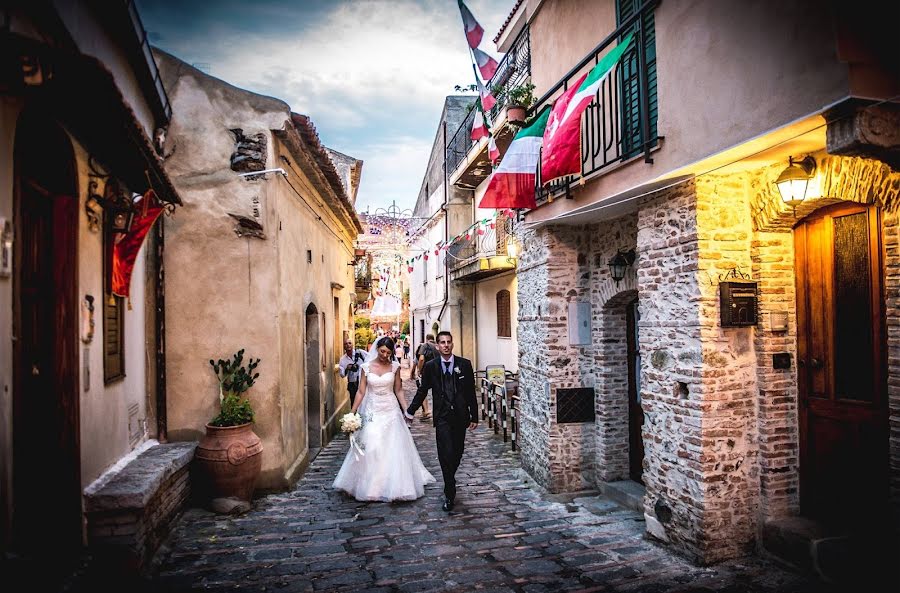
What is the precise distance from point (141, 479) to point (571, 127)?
212 inches

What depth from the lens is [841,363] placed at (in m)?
4.67

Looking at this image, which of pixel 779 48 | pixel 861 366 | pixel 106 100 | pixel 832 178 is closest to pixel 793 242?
pixel 832 178

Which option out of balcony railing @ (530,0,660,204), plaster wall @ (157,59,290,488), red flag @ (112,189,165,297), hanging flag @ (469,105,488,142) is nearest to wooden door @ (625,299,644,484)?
balcony railing @ (530,0,660,204)

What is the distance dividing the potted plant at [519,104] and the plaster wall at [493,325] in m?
6.67

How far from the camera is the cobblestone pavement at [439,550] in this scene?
4594 mm

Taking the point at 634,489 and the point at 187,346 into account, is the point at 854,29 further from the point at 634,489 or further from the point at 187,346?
the point at 187,346

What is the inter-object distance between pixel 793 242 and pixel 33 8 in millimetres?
6098

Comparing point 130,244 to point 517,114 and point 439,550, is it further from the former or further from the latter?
point 517,114

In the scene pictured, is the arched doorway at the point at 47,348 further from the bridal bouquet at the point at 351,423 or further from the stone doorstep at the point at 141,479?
the bridal bouquet at the point at 351,423

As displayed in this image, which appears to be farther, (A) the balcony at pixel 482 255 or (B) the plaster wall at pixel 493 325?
(B) the plaster wall at pixel 493 325

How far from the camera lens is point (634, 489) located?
6.78m

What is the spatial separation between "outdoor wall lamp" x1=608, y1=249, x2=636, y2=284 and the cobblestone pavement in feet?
9.09

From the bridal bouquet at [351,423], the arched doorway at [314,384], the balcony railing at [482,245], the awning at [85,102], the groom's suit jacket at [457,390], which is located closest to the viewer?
the awning at [85,102]

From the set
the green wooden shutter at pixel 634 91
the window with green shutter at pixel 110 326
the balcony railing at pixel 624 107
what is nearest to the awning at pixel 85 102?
the window with green shutter at pixel 110 326
